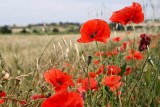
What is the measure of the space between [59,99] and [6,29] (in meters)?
29.2

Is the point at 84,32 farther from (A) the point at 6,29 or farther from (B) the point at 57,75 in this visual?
(A) the point at 6,29

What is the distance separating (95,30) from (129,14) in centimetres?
19

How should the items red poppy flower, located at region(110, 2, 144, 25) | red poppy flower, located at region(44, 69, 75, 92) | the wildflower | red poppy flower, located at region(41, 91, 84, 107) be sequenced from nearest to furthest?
1. red poppy flower, located at region(41, 91, 84, 107)
2. red poppy flower, located at region(44, 69, 75, 92)
3. red poppy flower, located at region(110, 2, 144, 25)
4. the wildflower

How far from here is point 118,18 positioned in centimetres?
86

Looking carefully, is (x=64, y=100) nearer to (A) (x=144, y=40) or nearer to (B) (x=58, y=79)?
(B) (x=58, y=79)

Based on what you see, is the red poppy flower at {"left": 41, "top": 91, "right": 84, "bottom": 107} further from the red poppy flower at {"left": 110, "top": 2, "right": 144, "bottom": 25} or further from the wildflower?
the wildflower

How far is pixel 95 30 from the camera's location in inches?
32.8

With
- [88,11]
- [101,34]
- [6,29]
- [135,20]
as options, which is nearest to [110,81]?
[101,34]

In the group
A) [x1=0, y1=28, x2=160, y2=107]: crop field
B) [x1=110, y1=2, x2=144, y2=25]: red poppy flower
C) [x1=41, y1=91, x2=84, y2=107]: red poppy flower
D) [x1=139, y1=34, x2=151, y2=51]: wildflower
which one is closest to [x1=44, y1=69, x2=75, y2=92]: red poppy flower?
[x1=0, y1=28, x2=160, y2=107]: crop field

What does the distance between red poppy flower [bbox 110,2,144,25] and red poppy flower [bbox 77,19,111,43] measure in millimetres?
85

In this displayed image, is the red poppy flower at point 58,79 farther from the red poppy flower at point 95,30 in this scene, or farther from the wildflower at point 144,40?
the wildflower at point 144,40

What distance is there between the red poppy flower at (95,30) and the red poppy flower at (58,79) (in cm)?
17

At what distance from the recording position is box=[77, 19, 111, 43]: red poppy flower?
77cm

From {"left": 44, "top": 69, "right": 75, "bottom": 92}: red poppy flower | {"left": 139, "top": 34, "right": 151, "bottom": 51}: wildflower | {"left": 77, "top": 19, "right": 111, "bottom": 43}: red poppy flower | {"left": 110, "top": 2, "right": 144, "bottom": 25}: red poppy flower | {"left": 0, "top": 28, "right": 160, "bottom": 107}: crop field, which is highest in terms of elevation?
{"left": 110, "top": 2, "right": 144, "bottom": 25}: red poppy flower
